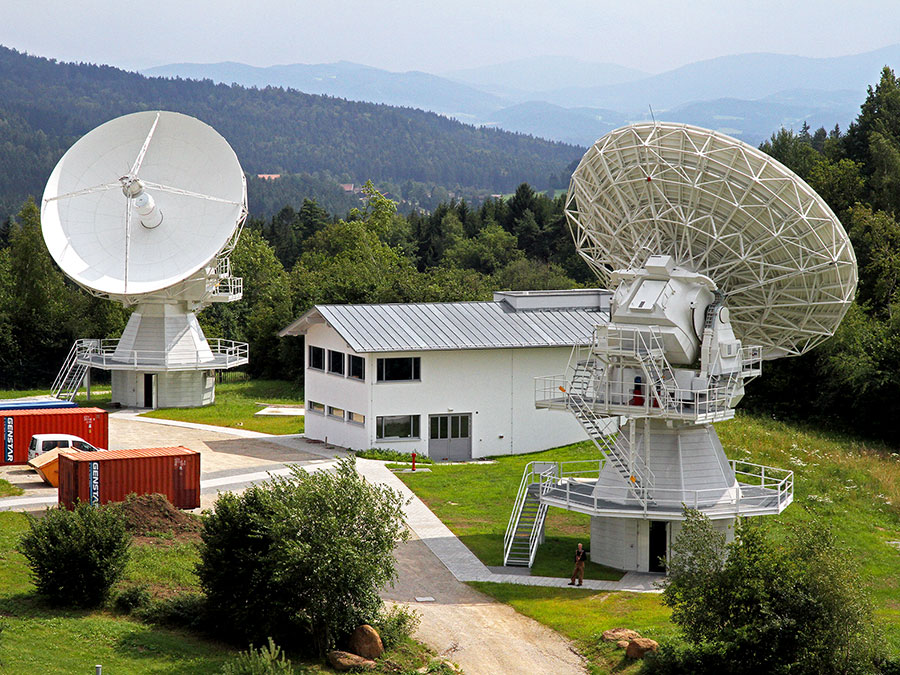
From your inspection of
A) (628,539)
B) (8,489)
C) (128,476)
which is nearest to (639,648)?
(628,539)

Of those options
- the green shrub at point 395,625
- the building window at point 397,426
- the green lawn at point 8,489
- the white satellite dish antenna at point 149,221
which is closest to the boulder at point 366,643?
the green shrub at point 395,625

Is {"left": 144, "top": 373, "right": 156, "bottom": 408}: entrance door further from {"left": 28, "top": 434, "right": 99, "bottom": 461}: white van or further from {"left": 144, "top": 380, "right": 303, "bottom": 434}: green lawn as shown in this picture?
{"left": 28, "top": 434, "right": 99, "bottom": 461}: white van

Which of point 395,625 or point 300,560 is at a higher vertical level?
Result: point 300,560

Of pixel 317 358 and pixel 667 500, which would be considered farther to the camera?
pixel 317 358

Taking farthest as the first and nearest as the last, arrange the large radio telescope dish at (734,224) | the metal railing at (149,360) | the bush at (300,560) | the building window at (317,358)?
1. the metal railing at (149,360)
2. the building window at (317,358)
3. the large radio telescope dish at (734,224)
4. the bush at (300,560)

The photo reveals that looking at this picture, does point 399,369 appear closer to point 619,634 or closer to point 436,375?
point 436,375

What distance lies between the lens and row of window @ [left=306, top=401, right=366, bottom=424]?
52656 millimetres

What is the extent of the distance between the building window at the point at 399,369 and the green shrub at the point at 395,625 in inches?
892

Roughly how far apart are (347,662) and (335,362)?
2880cm

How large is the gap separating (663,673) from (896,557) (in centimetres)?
1605

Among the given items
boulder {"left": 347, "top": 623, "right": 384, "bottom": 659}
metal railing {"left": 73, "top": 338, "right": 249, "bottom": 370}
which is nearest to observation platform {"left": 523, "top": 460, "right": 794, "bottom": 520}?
boulder {"left": 347, "top": 623, "right": 384, "bottom": 659}

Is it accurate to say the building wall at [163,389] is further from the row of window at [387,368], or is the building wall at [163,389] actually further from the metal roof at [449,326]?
the row of window at [387,368]

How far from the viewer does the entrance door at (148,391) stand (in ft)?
215

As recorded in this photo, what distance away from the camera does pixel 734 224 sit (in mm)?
34688
